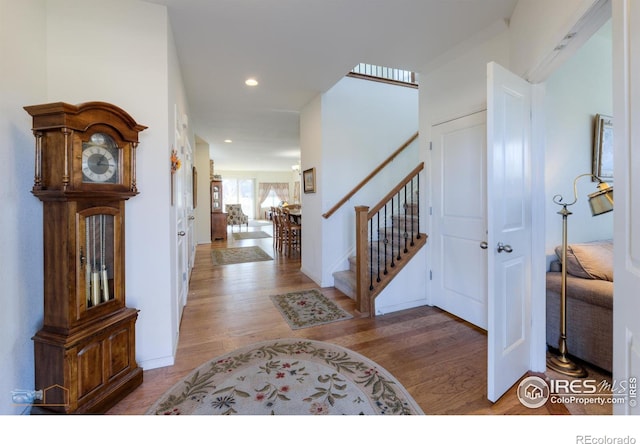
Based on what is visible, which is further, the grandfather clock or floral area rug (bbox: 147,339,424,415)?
floral area rug (bbox: 147,339,424,415)

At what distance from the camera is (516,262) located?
1776mm

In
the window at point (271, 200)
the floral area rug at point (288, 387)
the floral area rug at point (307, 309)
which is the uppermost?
the window at point (271, 200)

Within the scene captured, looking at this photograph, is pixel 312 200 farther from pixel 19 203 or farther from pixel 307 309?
pixel 19 203

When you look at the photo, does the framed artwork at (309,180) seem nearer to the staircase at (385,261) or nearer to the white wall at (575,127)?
the staircase at (385,261)

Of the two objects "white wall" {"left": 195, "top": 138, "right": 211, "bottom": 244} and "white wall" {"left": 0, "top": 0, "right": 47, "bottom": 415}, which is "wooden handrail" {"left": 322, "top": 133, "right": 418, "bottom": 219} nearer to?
"white wall" {"left": 0, "top": 0, "right": 47, "bottom": 415}

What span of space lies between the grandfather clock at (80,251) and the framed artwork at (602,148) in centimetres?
356

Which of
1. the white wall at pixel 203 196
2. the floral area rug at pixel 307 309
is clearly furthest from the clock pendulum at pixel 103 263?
the white wall at pixel 203 196

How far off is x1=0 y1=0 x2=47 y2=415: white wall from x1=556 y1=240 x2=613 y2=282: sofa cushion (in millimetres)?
3576

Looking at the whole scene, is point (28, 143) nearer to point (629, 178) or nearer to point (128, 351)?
point (128, 351)

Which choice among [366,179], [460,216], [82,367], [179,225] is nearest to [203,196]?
[179,225]

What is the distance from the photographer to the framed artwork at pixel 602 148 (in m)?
2.36

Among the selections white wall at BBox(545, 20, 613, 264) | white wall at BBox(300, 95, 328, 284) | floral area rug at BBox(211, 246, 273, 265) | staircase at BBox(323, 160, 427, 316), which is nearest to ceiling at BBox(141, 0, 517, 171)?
white wall at BBox(300, 95, 328, 284)

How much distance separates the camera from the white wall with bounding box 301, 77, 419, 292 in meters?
3.82

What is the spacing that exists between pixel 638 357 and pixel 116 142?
2.46 meters
